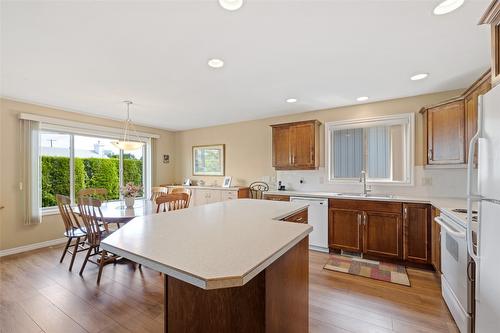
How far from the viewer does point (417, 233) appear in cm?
281

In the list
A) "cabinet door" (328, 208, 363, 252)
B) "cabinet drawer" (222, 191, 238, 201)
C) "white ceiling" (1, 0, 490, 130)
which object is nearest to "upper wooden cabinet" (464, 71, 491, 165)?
"white ceiling" (1, 0, 490, 130)

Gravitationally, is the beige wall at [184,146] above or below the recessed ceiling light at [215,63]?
below

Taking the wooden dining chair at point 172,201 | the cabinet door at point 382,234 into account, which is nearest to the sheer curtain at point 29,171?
the wooden dining chair at point 172,201

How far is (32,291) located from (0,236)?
173cm

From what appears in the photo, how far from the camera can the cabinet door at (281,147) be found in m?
4.03

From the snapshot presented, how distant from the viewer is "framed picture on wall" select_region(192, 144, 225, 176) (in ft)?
17.3

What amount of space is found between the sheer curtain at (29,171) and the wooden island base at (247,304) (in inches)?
143

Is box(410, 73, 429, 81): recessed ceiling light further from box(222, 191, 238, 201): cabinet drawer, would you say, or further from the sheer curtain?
the sheer curtain

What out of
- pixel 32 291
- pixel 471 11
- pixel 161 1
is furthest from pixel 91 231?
pixel 471 11

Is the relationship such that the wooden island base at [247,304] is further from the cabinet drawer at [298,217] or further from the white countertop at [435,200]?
the white countertop at [435,200]

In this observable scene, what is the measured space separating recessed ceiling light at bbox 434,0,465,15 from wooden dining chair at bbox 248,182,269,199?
11.5 ft

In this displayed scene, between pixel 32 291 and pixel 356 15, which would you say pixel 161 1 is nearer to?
pixel 356 15

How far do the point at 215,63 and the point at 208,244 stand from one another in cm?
188

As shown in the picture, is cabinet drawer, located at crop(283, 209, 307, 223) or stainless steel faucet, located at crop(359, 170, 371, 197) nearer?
cabinet drawer, located at crop(283, 209, 307, 223)
